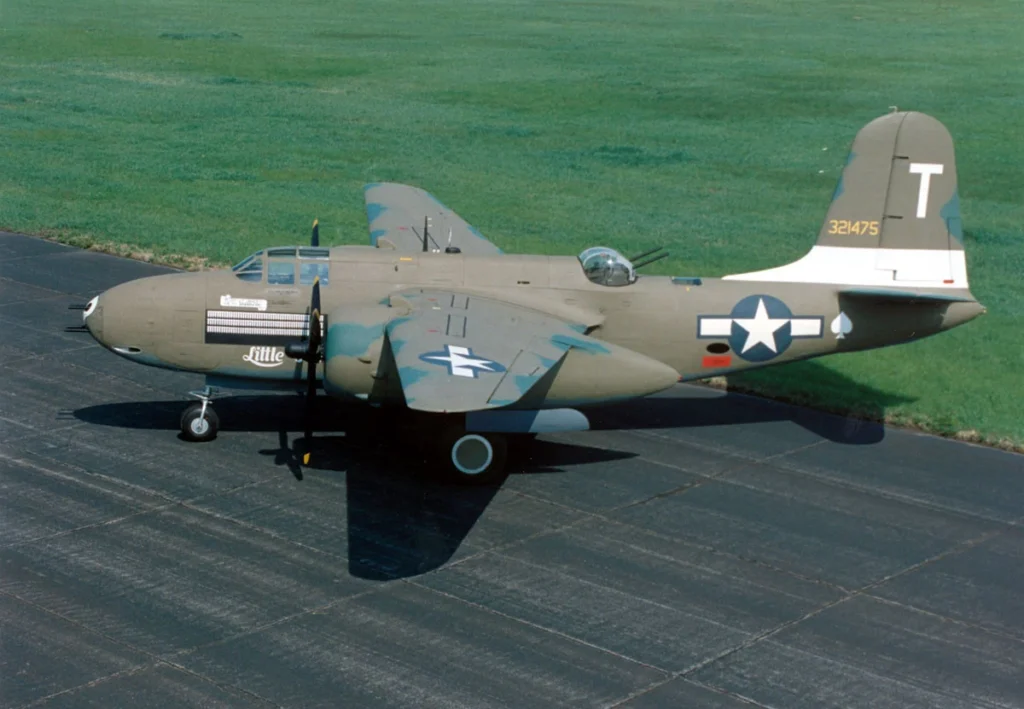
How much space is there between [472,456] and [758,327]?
19.6ft

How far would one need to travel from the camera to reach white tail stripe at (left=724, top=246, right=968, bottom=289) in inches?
925

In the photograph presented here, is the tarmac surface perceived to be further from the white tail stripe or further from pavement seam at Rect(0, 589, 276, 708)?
the white tail stripe

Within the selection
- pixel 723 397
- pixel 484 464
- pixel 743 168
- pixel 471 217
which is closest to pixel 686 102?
pixel 743 168

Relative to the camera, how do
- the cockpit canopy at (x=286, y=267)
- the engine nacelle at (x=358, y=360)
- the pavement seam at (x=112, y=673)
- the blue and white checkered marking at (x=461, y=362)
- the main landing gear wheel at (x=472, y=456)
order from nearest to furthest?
the pavement seam at (x=112, y=673), the blue and white checkered marking at (x=461, y=362), the engine nacelle at (x=358, y=360), the main landing gear wheel at (x=472, y=456), the cockpit canopy at (x=286, y=267)

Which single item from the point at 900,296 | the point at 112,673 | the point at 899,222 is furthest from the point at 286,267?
the point at 899,222

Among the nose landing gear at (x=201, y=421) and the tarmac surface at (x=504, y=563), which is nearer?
the tarmac surface at (x=504, y=563)

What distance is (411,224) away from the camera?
2769cm

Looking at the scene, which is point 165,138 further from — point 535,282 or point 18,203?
point 535,282

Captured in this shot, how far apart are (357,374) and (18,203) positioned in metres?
24.9

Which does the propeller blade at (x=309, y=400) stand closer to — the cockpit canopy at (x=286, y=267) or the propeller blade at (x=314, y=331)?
the propeller blade at (x=314, y=331)

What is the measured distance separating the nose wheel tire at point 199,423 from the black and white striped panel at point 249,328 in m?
1.21

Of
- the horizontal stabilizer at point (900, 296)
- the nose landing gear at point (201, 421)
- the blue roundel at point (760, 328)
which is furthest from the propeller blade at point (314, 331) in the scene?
the horizontal stabilizer at point (900, 296)

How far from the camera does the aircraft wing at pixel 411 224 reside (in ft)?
87.6

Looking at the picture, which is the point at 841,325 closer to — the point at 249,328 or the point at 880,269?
the point at 880,269
